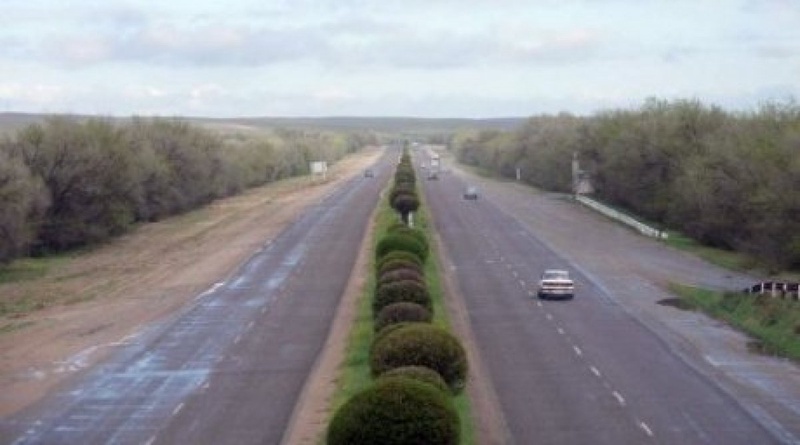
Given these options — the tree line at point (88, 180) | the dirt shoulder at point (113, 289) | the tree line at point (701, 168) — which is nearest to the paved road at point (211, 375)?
the dirt shoulder at point (113, 289)

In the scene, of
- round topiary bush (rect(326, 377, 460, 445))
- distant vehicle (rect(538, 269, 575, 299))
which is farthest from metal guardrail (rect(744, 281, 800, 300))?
round topiary bush (rect(326, 377, 460, 445))

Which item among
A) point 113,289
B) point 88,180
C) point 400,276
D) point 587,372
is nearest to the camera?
point 587,372

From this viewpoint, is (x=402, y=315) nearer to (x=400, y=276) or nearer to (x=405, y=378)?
(x=400, y=276)

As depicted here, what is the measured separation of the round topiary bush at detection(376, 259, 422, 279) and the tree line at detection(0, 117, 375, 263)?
25872 mm

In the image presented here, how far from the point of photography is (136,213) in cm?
9212

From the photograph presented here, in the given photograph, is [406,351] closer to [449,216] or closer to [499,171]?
[449,216]

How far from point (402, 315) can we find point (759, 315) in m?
16.6

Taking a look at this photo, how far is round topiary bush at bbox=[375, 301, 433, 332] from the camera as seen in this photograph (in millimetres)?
28203

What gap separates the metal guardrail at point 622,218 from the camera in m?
76.1

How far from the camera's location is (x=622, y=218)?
285 feet

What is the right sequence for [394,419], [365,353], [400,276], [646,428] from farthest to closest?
[400,276] → [365,353] → [646,428] → [394,419]

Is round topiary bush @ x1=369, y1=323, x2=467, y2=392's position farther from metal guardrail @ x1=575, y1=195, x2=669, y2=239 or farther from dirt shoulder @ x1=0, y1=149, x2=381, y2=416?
metal guardrail @ x1=575, y1=195, x2=669, y2=239

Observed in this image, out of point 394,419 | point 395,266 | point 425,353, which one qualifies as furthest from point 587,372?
point 394,419

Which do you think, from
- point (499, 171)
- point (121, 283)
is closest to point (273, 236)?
point (121, 283)
